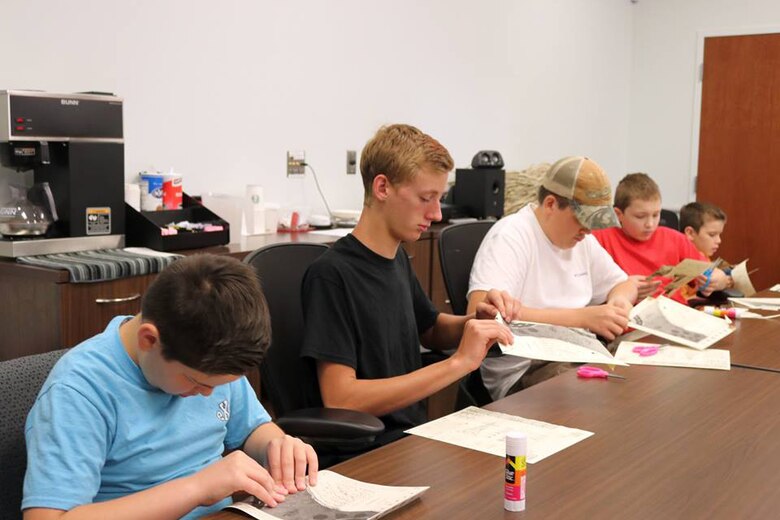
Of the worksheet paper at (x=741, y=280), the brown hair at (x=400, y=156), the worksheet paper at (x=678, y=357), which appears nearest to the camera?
the brown hair at (x=400, y=156)

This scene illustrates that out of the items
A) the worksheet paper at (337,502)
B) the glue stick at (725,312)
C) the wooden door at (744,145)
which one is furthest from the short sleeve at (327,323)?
the wooden door at (744,145)

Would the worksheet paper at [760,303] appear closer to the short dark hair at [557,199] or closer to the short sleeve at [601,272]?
the short sleeve at [601,272]

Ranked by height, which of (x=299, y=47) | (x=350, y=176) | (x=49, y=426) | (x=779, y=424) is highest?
(x=299, y=47)

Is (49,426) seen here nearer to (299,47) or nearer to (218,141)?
(218,141)

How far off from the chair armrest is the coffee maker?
4.17ft

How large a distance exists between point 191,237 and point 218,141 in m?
0.81

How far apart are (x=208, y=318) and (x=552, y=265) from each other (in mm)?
1678

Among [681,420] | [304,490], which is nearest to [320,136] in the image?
[681,420]

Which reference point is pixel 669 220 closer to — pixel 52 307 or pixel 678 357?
pixel 678 357

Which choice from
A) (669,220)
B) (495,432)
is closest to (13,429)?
(495,432)

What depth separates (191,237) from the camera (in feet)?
Answer: 9.72

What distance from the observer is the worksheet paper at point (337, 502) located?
1.25 meters

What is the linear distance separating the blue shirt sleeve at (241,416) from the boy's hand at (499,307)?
765mm

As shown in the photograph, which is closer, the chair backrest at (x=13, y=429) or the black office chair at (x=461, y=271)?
the chair backrest at (x=13, y=429)
